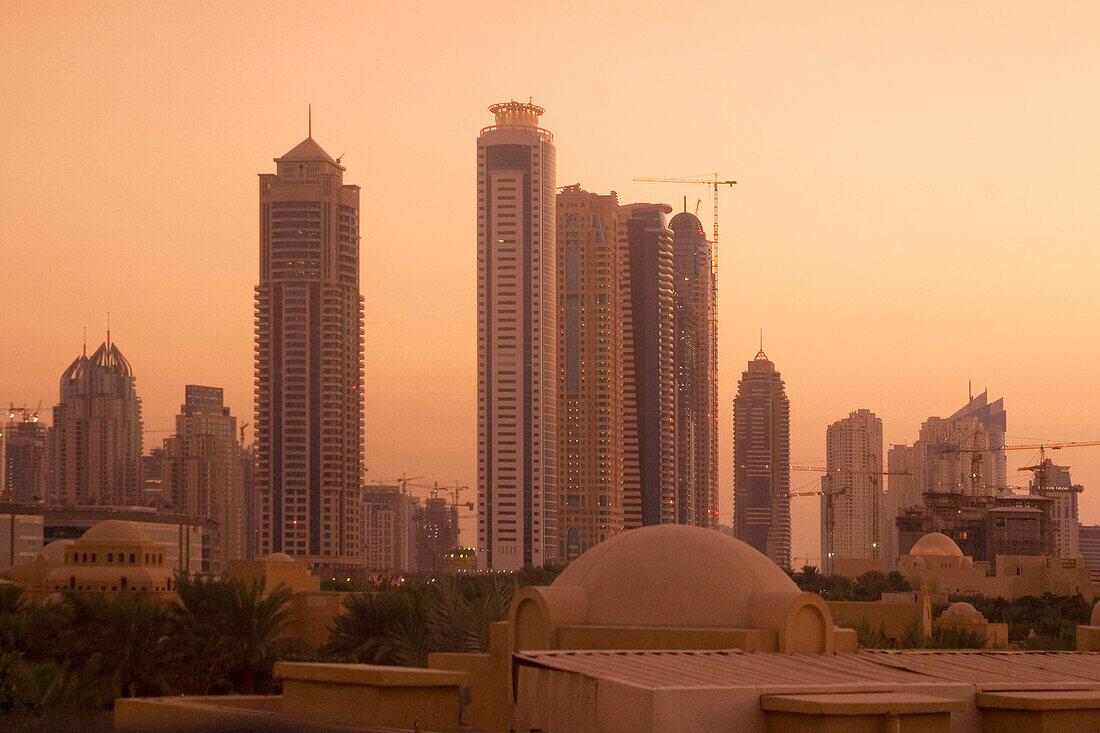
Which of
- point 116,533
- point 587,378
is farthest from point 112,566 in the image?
point 587,378

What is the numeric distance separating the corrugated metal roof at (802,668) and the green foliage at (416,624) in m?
9.98

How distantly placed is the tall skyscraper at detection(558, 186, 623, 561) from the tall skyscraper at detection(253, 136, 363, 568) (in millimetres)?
20670

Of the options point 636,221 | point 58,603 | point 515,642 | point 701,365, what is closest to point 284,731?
point 515,642

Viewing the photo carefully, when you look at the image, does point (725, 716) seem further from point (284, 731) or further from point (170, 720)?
point (170, 720)

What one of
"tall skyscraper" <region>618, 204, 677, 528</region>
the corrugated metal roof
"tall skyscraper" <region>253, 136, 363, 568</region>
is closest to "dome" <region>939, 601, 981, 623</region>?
the corrugated metal roof

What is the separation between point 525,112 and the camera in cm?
15088

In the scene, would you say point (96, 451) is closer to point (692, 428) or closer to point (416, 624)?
point (692, 428)

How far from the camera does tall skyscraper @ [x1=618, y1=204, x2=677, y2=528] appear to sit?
172 m

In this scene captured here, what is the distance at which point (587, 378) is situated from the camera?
157 metres

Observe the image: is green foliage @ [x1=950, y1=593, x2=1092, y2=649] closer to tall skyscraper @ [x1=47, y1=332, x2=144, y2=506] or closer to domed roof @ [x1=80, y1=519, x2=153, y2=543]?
domed roof @ [x1=80, y1=519, x2=153, y2=543]

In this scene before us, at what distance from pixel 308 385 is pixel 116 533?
338 feet

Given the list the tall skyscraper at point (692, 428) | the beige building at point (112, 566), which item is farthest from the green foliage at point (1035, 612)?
the tall skyscraper at point (692, 428)

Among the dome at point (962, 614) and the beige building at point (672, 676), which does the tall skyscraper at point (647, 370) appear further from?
the beige building at point (672, 676)

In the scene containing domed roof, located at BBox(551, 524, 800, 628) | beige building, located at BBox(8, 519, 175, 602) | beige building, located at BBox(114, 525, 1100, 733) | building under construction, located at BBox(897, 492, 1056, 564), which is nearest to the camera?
beige building, located at BBox(114, 525, 1100, 733)
